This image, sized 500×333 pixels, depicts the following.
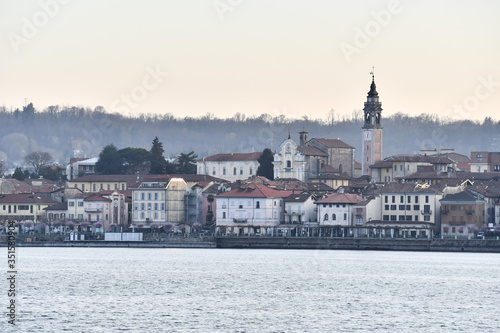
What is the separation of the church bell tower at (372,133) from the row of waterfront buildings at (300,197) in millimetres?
110

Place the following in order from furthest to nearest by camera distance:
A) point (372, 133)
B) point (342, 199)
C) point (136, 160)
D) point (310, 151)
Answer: point (136, 160)
point (372, 133)
point (310, 151)
point (342, 199)

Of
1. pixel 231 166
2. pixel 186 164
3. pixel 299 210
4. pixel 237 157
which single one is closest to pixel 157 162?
pixel 186 164

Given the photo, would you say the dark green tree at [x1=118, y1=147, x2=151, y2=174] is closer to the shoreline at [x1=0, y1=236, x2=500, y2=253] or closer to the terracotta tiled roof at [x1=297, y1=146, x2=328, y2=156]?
the terracotta tiled roof at [x1=297, y1=146, x2=328, y2=156]

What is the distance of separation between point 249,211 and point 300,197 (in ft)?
15.2

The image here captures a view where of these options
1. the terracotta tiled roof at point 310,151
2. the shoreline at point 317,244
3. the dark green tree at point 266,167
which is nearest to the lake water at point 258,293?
the shoreline at point 317,244

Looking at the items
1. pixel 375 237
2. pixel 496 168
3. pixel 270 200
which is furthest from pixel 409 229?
pixel 496 168

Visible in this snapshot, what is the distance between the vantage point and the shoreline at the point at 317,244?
86.4m

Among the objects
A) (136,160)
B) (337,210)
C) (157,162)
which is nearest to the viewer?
(337,210)

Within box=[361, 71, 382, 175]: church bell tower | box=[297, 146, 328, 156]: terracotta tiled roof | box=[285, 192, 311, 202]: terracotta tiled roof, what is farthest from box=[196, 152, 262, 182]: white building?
box=[285, 192, 311, 202]: terracotta tiled roof

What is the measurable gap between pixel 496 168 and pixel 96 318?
320 feet

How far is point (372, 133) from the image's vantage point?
5167 inches

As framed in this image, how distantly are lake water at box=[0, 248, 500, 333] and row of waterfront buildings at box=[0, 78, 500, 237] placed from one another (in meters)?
13.9

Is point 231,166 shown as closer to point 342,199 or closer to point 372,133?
point 372,133

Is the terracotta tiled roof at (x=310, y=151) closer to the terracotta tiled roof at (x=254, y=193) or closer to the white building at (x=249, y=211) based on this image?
the terracotta tiled roof at (x=254, y=193)
